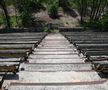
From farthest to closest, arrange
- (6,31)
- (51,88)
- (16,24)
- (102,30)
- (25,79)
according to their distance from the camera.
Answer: (16,24), (102,30), (6,31), (25,79), (51,88)

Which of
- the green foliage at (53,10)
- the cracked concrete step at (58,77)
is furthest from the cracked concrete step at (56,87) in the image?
the green foliage at (53,10)

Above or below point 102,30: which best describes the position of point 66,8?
above

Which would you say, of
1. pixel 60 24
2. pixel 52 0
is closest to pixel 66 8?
pixel 52 0

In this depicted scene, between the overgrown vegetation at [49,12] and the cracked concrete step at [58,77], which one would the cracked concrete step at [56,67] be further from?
the overgrown vegetation at [49,12]

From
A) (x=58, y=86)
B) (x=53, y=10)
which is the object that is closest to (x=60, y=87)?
(x=58, y=86)

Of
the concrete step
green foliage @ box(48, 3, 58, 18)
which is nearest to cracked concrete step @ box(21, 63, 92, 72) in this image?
the concrete step

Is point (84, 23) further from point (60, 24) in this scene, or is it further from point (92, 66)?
point (92, 66)

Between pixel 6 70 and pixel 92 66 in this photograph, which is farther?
pixel 92 66

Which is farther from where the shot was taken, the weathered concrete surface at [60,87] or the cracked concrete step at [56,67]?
the cracked concrete step at [56,67]

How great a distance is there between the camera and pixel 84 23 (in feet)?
85.4

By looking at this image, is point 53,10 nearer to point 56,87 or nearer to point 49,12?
point 49,12

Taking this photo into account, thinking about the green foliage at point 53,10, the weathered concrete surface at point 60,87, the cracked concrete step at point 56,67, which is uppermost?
the green foliage at point 53,10

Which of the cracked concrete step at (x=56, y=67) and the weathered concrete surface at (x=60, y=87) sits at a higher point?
the weathered concrete surface at (x=60, y=87)

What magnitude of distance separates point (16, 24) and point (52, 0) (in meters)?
5.44
